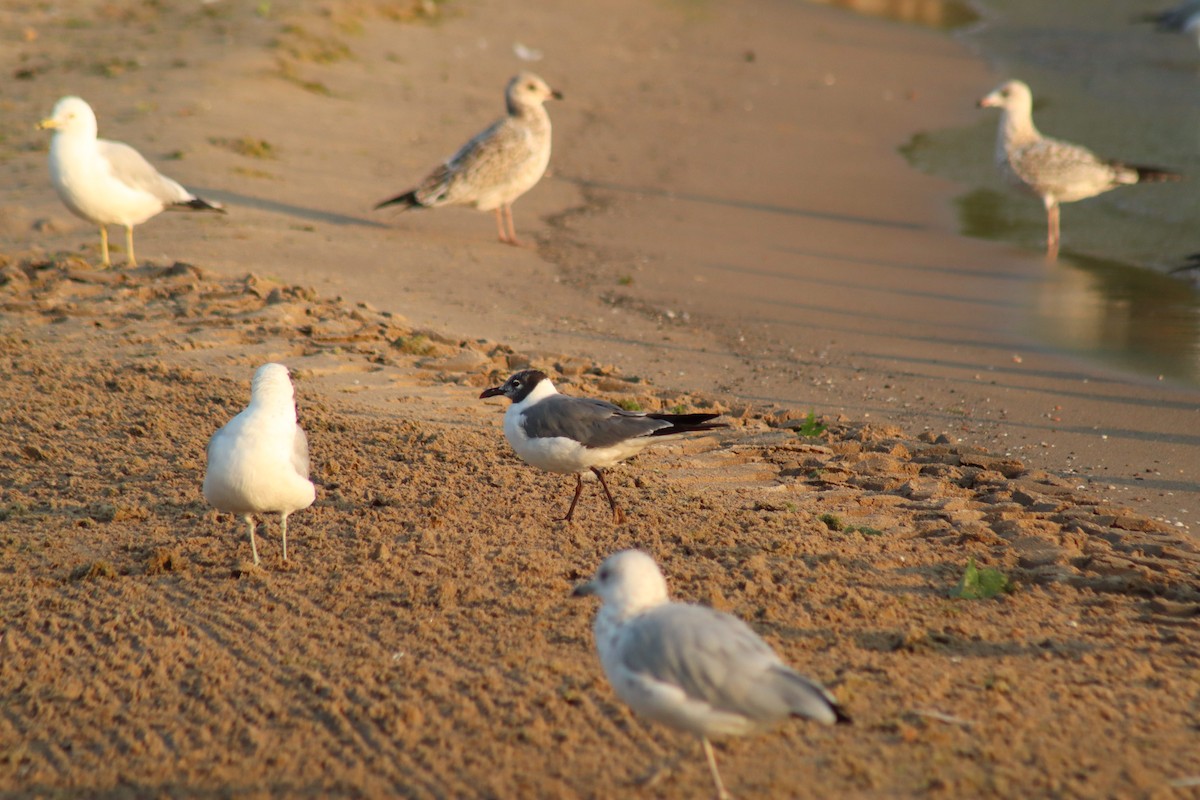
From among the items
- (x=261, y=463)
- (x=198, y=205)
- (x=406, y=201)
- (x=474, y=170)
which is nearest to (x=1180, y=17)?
(x=474, y=170)

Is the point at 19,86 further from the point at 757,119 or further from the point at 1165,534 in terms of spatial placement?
the point at 1165,534

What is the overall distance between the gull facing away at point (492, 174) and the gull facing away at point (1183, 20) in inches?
676

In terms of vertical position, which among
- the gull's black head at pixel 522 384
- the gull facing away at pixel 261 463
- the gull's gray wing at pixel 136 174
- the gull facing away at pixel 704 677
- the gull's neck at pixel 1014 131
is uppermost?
the gull's neck at pixel 1014 131

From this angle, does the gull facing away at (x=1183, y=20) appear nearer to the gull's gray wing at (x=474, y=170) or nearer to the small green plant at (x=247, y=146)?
the gull's gray wing at (x=474, y=170)

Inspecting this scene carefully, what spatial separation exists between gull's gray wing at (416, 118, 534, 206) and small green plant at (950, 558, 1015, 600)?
7.48 metres

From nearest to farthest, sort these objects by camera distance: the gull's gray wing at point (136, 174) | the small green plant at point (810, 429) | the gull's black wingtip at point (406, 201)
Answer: the small green plant at point (810, 429) → the gull's gray wing at point (136, 174) → the gull's black wingtip at point (406, 201)

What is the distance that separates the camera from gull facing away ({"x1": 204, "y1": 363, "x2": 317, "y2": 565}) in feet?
16.8

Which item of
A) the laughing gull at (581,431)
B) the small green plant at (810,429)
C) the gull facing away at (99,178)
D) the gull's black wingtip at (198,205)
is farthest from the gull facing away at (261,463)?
the gull's black wingtip at (198,205)

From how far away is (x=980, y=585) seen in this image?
17.2 ft

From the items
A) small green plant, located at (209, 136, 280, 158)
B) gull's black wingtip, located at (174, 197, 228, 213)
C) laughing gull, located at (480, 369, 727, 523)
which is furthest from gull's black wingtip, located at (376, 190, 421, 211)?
laughing gull, located at (480, 369, 727, 523)

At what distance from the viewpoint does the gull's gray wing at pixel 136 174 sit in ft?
31.9

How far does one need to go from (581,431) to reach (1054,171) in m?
8.91

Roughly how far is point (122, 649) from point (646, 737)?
2049 millimetres

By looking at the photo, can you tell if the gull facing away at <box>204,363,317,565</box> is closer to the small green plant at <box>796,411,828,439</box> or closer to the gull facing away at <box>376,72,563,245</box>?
the small green plant at <box>796,411,828,439</box>
